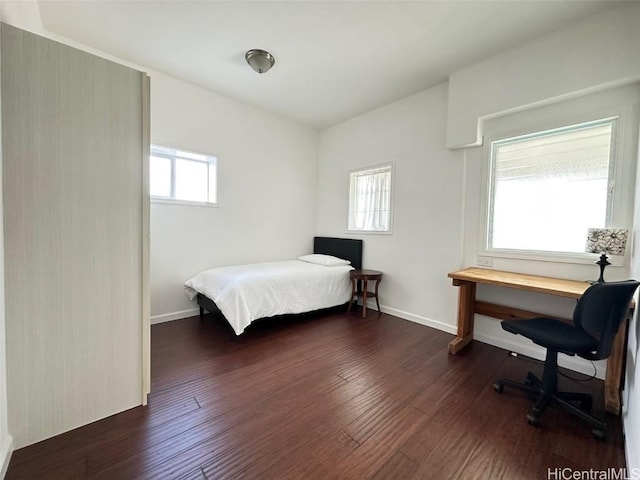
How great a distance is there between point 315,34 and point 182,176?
2272 mm

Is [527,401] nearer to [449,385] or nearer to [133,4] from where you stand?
[449,385]

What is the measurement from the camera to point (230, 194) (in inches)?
147

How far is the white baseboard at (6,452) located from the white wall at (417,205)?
3487 mm

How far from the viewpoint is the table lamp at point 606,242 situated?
192 centimetres

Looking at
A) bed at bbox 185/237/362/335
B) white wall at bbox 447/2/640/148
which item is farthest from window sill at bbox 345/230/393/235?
white wall at bbox 447/2/640/148

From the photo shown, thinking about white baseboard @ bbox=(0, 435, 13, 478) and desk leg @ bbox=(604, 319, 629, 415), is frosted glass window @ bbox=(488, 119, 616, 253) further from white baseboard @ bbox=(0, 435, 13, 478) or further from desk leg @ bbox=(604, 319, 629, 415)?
white baseboard @ bbox=(0, 435, 13, 478)

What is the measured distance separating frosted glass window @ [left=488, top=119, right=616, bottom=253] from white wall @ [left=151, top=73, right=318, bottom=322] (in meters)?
2.85

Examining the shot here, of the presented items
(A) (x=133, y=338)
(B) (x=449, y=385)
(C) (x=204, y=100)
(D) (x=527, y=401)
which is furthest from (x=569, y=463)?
(C) (x=204, y=100)

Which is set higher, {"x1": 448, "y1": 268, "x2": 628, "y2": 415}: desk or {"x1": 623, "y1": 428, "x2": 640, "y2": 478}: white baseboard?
{"x1": 448, "y1": 268, "x2": 628, "y2": 415}: desk

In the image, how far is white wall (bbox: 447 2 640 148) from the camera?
78.1 inches

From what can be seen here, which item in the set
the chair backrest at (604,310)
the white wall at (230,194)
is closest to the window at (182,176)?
the white wall at (230,194)

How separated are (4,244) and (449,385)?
288cm

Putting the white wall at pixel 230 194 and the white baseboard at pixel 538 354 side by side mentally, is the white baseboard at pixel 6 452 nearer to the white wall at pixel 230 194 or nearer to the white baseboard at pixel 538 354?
the white wall at pixel 230 194

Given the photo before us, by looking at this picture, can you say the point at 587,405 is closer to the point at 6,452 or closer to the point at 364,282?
the point at 364,282
